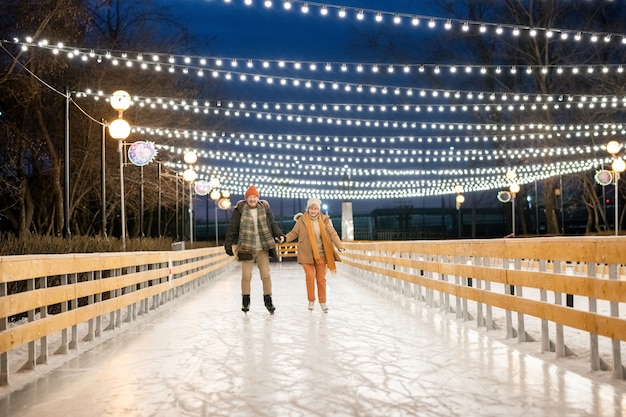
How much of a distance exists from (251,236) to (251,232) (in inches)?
2.4

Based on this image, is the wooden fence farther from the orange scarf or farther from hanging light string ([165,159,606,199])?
hanging light string ([165,159,606,199])

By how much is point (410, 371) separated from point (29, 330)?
320 centimetres

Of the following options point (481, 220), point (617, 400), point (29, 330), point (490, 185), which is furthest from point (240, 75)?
point (481, 220)

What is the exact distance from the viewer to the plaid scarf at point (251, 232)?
11.8 metres

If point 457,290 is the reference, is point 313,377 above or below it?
below

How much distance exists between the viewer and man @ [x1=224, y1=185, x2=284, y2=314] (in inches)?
463

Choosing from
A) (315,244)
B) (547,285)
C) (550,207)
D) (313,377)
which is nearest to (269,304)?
(315,244)

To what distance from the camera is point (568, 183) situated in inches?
2207

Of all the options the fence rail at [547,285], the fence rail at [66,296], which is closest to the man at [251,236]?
the fence rail at [66,296]

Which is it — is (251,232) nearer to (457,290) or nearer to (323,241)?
(323,241)

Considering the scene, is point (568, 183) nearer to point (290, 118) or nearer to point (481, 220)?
point (290, 118)

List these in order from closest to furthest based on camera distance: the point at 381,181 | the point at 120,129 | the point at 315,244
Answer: the point at 315,244, the point at 120,129, the point at 381,181

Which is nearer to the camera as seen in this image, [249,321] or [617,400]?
[617,400]

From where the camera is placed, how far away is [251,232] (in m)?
11.8
